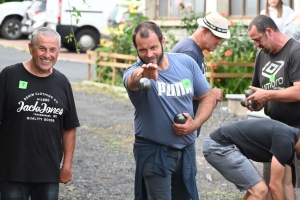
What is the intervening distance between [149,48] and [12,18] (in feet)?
82.2

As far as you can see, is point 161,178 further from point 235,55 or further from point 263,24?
point 235,55

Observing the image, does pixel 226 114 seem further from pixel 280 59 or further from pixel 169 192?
pixel 169 192

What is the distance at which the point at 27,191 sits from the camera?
17.4ft

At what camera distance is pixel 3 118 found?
525 centimetres

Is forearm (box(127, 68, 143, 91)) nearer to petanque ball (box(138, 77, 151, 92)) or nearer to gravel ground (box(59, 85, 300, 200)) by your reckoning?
petanque ball (box(138, 77, 151, 92))

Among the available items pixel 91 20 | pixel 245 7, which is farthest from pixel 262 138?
pixel 91 20

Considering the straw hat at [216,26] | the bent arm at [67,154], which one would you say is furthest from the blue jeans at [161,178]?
the straw hat at [216,26]

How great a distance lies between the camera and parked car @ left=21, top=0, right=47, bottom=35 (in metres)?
26.2

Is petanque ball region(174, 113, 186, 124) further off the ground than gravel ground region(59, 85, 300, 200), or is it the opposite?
petanque ball region(174, 113, 186, 124)

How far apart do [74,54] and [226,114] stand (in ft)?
44.8

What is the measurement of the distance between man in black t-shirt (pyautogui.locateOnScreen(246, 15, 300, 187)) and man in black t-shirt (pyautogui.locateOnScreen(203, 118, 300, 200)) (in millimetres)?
307

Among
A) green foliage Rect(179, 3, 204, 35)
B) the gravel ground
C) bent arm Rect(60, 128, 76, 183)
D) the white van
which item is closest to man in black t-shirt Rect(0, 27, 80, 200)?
bent arm Rect(60, 128, 76, 183)

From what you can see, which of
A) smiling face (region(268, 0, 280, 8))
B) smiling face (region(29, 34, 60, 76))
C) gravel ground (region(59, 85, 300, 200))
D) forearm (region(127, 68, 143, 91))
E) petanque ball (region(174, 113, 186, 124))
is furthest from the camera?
smiling face (region(268, 0, 280, 8))

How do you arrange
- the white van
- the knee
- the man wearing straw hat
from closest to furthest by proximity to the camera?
the knee, the man wearing straw hat, the white van
